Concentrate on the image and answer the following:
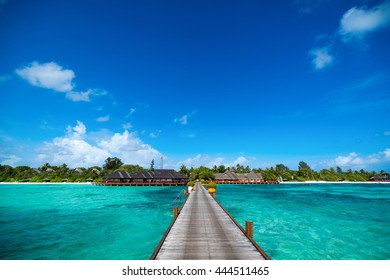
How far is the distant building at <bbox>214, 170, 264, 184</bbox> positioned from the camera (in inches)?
4046

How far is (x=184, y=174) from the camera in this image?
105625 mm

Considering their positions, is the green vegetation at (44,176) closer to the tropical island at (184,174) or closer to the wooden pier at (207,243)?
the tropical island at (184,174)

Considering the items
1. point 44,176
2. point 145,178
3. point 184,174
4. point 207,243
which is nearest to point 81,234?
point 207,243

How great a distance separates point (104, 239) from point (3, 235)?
9.80 m

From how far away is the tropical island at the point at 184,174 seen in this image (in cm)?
10112

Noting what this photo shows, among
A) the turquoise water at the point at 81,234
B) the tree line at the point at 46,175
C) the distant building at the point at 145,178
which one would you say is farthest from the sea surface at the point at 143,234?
the tree line at the point at 46,175

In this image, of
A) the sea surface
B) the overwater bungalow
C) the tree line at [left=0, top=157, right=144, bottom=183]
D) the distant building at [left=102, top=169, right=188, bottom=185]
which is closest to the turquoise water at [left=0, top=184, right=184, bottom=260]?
the sea surface

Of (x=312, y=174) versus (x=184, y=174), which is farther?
(x=312, y=174)

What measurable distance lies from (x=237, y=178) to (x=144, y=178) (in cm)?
4782

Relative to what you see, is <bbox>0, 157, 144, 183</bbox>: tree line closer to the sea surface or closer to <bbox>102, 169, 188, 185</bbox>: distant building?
<bbox>102, 169, 188, 185</bbox>: distant building

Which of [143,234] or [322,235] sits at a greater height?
[143,234]

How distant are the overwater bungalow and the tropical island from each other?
5839 mm

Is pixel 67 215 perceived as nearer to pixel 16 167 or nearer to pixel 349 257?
pixel 349 257

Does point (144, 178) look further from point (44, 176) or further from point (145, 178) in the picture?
point (44, 176)
